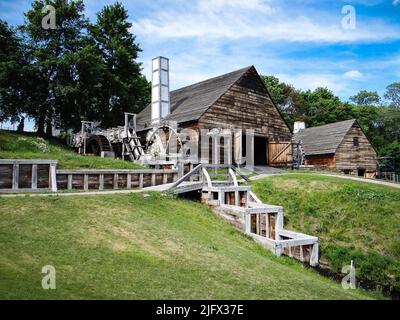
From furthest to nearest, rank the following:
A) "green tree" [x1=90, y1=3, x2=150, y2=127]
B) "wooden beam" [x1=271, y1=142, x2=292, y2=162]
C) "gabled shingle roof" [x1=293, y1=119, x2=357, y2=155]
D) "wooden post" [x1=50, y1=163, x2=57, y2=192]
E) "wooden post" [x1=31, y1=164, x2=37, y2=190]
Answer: "green tree" [x1=90, y1=3, x2=150, y2=127] → "gabled shingle roof" [x1=293, y1=119, x2=357, y2=155] → "wooden beam" [x1=271, y1=142, x2=292, y2=162] → "wooden post" [x1=50, y1=163, x2=57, y2=192] → "wooden post" [x1=31, y1=164, x2=37, y2=190]

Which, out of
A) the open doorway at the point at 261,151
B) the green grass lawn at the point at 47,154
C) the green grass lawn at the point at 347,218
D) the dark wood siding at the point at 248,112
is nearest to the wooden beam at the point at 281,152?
the open doorway at the point at 261,151

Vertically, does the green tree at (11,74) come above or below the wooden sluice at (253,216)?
above

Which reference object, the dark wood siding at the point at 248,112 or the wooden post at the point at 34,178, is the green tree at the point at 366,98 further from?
the wooden post at the point at 34,178

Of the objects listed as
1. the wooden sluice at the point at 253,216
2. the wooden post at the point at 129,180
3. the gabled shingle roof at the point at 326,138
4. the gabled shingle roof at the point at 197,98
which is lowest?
the wooden sluice at the point at 253,216

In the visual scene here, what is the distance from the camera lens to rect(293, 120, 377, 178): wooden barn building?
33750 millimetres

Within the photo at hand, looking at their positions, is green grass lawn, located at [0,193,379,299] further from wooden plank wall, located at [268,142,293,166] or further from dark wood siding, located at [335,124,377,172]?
dark wood siding, located at [335,124,377,172]

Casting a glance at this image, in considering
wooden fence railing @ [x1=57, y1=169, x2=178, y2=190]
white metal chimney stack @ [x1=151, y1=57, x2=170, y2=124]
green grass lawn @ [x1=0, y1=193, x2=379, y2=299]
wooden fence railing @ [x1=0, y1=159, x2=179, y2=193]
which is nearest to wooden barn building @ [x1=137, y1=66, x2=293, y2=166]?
white metal chimney stack @ [x1=151, y1=57, x2=170, y2=124]

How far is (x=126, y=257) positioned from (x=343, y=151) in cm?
3058

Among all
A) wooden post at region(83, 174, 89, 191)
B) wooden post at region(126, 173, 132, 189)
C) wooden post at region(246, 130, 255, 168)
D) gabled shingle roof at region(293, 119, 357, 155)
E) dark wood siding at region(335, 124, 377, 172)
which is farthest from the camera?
gabled shingle roof at region(293, 119, 357, 155)

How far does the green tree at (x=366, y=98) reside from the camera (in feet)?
237

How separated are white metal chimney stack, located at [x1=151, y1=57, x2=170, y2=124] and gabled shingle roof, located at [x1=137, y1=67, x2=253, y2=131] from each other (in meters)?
0.74

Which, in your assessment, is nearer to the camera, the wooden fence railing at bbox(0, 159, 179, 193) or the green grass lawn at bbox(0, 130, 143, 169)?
the wooden fence railing at bbox(0, 159, 179, 193)

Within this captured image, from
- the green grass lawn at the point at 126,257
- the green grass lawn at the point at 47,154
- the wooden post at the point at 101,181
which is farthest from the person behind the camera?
the green grass lawn at the point at 47,154
